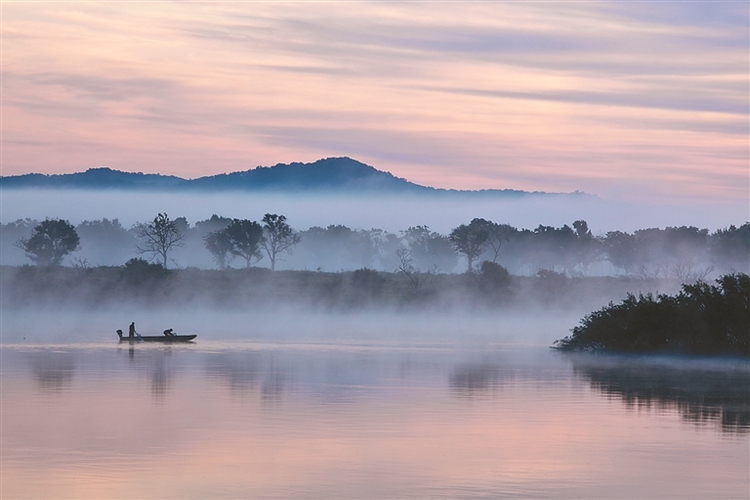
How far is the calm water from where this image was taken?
18094mm

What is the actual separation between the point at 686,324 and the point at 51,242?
4250 inches

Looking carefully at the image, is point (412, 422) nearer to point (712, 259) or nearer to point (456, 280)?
point (456, 280)

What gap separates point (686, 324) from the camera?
4891 centimetres

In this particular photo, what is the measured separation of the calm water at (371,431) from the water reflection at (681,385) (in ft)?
0.31

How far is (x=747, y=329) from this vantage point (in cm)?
4675

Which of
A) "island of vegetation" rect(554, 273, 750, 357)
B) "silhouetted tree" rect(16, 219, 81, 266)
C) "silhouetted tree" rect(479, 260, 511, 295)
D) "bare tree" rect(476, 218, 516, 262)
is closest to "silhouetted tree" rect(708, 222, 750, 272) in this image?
"bare tree" rect(476, 218, 516, 262)

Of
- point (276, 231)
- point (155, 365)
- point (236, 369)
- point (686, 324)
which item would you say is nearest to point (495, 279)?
point (276, 231)

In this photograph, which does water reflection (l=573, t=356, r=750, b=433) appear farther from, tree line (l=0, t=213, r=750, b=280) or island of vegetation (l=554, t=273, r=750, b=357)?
tree line (l=0, t=213, r=750, b=280)

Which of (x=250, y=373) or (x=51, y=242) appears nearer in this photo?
(x=250, y=373)

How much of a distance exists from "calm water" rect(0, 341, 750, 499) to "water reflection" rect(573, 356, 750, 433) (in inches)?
3.7

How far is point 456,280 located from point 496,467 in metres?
104

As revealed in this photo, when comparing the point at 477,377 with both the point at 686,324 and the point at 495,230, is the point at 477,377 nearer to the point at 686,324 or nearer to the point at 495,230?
the point at 686,324

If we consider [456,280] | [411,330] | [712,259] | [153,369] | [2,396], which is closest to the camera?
[2,396]

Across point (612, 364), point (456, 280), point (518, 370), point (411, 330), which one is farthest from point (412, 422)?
point (456, 280)
